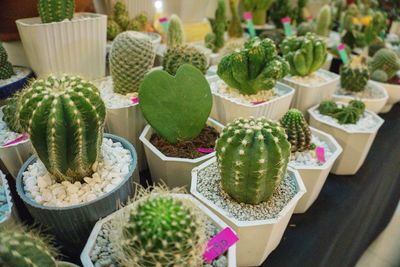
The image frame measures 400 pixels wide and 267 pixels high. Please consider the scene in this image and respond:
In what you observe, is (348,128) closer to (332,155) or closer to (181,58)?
(332,155)

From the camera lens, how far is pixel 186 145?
1190 mm

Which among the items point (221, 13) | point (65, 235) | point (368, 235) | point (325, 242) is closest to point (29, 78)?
point (65, 235)

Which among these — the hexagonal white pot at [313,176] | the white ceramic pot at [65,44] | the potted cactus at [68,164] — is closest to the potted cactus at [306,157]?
the hexagonal white pot at [313,176]

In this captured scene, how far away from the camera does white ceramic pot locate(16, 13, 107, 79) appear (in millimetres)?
1202

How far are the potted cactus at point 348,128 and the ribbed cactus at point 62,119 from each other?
A: 41.2 inches

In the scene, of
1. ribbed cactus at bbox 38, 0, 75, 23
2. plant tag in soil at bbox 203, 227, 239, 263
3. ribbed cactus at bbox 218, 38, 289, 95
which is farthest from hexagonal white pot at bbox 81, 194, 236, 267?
ribbed cactus at bbox 38, 0, 75, 23

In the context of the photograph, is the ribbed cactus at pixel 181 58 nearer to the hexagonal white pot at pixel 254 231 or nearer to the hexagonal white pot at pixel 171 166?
the hexagonal white pot at pixel 171 166

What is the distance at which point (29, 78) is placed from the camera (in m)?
1.29

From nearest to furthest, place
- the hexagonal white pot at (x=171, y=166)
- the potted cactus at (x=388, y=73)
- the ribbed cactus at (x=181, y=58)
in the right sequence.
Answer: the hexagonal white pot at (x=171, y=166) → the ribbed cactus at (x=181, y=58) → the potted cactus at (x=388, y=73)

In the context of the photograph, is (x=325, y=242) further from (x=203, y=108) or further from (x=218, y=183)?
(x=203, y=108)

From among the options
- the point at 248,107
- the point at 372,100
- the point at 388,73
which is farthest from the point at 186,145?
the point at 388,73

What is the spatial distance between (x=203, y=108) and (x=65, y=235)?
0.62 m

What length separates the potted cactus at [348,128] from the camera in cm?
140

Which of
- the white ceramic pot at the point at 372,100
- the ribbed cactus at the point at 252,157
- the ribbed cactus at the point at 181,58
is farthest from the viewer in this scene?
the white ceramic pot at the point at 372,100
